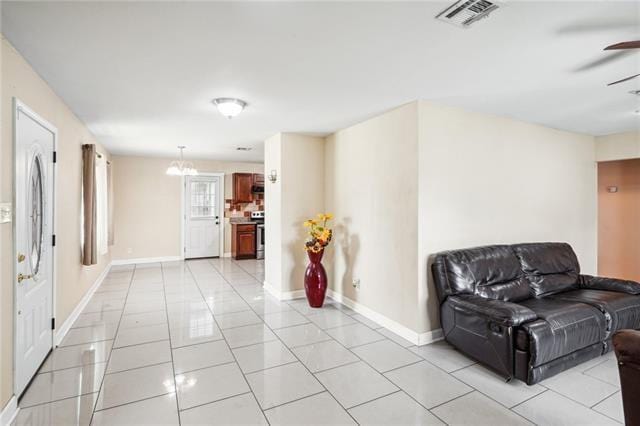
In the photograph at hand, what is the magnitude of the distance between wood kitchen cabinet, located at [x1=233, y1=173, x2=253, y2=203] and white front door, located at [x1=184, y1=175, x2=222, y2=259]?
1.40 feet

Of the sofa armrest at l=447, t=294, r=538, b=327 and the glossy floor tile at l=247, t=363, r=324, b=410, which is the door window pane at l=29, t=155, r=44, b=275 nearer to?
the glossy floor tile at l=247, t=363, r=324, b=410

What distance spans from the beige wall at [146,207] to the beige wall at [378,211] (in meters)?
4.65

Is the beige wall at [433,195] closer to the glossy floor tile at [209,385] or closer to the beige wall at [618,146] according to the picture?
the beige wall at [618,146]

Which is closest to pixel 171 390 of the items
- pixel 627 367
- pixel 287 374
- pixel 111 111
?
pixel 287 374

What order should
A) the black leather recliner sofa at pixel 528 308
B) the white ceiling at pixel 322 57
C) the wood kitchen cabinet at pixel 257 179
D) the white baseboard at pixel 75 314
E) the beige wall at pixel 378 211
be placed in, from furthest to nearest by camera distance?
1. the wood kitchen cabinet at pixel 257 179
2. the beige wall at pixel 378 211
3. the white baseboard at pixel 75 314
4. the black leather recliner sofa at pixel 528 308
5. the white ceiling at pixel 322 57

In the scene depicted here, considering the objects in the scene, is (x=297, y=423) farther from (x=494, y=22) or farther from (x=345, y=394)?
(x=494, y=22)

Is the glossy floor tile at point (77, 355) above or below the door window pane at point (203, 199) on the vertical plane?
below

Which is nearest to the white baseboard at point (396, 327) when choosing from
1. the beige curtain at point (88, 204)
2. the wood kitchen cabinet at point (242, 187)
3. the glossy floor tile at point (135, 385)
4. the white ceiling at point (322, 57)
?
the glossy floor tile at point (135, 385)

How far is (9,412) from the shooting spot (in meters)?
2.09

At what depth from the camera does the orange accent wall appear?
17.8 ft

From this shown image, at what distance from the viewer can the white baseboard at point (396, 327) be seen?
330 centimetres

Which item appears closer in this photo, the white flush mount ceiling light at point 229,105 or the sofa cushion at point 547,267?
the white flush mount ceiling light at point 229,105

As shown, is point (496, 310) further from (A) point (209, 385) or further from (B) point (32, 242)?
(B) point (32, 242)

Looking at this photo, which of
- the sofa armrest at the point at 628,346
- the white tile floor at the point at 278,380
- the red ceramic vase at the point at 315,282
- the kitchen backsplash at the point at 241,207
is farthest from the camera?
the kitchen backsplash at the point at 241,207
